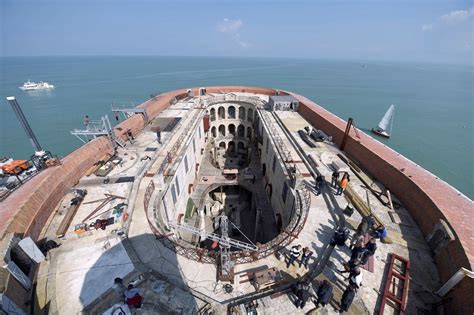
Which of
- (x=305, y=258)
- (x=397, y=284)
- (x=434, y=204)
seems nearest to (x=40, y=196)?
(x=305, y=258)

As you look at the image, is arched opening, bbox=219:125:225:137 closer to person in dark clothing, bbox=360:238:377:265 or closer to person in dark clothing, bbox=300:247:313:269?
person in dark clothing, bbox=300:247:313:269

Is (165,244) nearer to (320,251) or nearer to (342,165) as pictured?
(320,251)

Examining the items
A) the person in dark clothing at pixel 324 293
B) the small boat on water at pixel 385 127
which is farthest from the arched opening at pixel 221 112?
the small boat on water at pixel 385 127

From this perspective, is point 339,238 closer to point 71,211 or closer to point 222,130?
point 71,211

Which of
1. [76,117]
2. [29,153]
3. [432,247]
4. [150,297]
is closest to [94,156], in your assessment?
[150,297]

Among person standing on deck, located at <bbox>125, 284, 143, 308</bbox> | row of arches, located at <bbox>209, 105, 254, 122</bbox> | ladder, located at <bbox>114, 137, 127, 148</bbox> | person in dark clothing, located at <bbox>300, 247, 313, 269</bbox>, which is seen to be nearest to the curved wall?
ladder, located at <bbox>114, 137, 127, 148</bbox>
